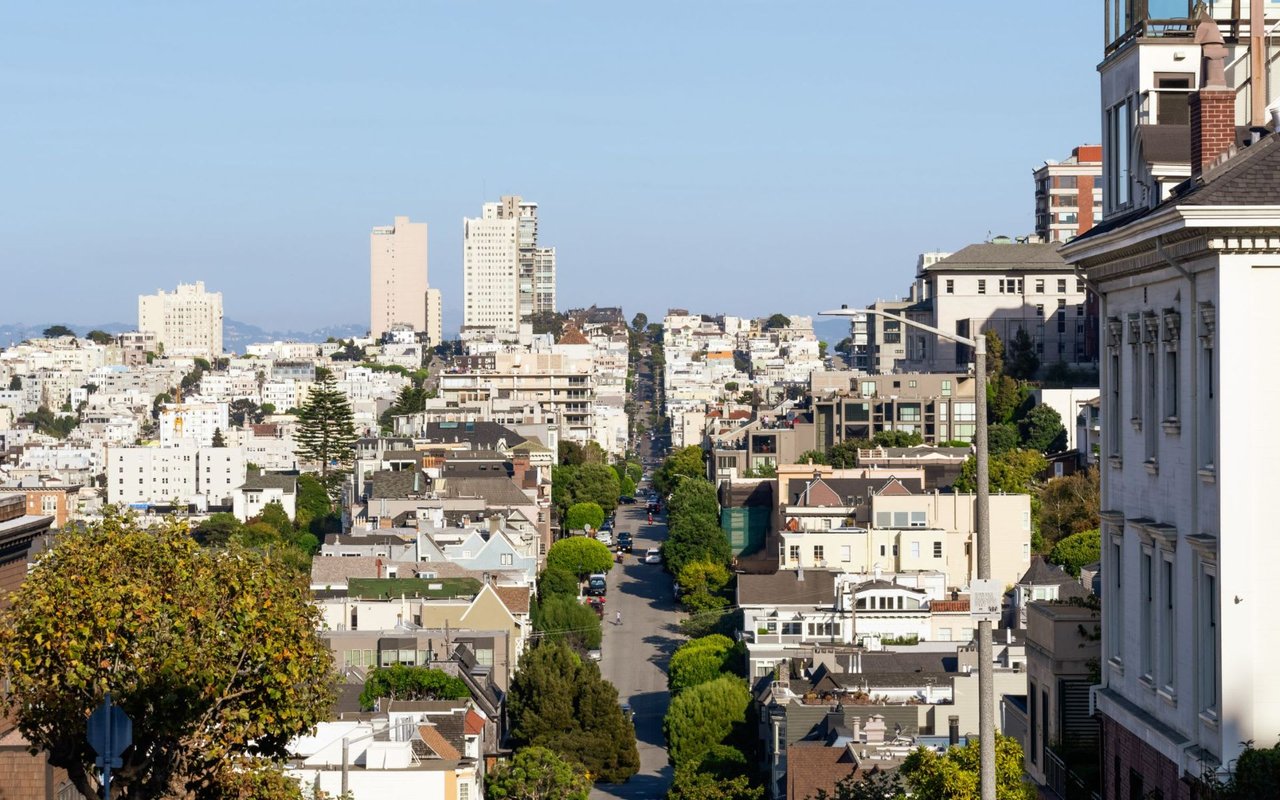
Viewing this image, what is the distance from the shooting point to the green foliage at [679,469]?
154m

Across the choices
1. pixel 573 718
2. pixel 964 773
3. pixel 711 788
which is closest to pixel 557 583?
pixel 573 718

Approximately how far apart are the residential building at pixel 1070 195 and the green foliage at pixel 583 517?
4013 centimetres

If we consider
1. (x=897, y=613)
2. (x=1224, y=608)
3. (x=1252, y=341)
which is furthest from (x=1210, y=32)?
(x=897, y=613)

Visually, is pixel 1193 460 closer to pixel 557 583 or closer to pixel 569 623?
pixel 569 623

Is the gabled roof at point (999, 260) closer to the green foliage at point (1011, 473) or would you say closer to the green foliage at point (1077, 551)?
the green foliage at point (1011, 473)

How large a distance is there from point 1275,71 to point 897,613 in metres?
62.8

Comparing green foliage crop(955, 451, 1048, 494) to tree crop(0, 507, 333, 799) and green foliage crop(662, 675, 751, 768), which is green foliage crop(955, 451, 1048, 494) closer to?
green foliage crop(662, 675, 751, 768)

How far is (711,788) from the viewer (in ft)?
210

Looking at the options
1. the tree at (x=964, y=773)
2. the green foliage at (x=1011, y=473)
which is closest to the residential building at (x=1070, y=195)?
the green foliage at (x=1011, y=473)

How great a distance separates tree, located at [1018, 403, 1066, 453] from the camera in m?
118

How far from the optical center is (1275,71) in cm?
2411

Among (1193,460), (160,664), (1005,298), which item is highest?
(1005,298)

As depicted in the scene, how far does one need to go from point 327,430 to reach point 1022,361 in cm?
7392

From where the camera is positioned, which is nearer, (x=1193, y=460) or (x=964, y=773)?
(x=1193, y=460)
